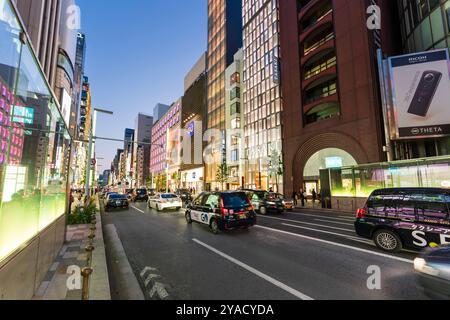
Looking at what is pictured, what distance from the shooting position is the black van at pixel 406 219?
587 centimetres

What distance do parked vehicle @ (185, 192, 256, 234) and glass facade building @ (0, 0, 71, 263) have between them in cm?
597

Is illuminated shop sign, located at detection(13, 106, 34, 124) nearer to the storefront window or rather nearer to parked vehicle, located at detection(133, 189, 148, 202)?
the storefront window

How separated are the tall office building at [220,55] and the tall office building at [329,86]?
2035 cm

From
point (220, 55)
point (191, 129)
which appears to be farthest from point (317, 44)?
point (191, 129)

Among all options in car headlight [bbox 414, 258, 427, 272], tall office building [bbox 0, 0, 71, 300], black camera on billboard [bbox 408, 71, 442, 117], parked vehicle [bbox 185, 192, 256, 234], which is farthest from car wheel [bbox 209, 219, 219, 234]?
black camera on billboard [bbox 408, 71, 442, 117]

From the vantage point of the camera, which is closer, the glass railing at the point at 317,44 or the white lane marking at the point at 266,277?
the white lane marking at the point at 266,277

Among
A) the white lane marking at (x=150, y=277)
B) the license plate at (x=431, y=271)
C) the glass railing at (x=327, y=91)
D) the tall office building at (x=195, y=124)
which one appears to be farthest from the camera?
the tall office building at (x=195, y=124)

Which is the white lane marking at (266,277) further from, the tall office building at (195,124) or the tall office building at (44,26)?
the tall office building at (195,124)

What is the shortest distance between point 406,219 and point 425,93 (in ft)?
65.7

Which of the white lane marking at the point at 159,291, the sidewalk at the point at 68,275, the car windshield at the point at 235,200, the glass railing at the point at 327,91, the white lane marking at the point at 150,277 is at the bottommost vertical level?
the white lane marking at the point at 150,277

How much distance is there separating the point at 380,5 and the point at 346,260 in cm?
3464

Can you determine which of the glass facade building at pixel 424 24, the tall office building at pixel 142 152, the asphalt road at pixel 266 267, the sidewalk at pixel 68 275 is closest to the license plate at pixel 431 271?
the asphalt road at pixel 266 267

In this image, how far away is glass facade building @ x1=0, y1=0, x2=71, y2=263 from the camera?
9.45 ft

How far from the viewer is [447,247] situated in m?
4.11
